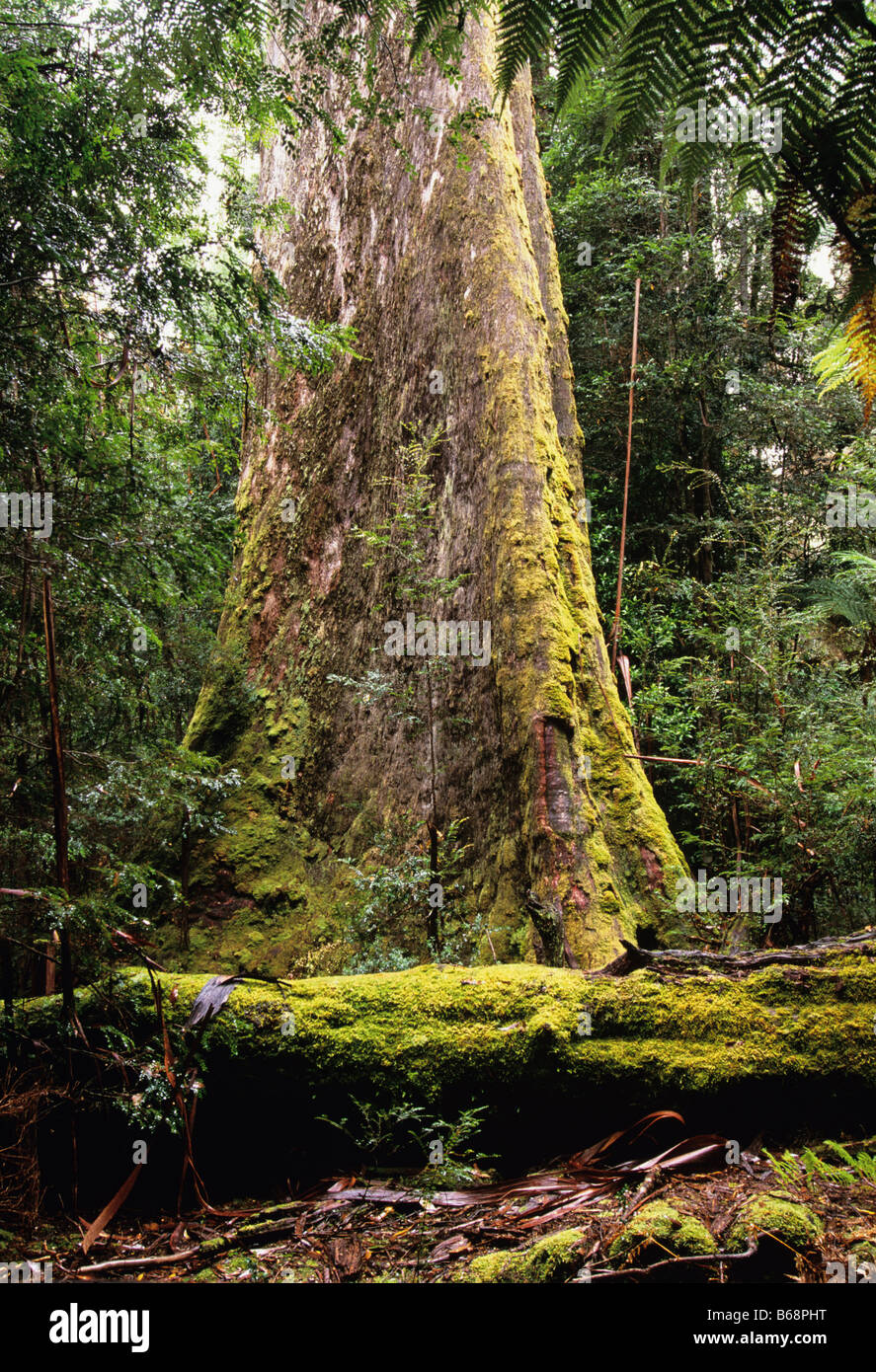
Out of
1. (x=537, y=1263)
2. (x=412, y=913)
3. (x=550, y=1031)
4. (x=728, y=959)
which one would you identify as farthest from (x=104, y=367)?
(x=537, y=1263)

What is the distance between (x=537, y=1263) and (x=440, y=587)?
3.30m

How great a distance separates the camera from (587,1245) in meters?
1.79

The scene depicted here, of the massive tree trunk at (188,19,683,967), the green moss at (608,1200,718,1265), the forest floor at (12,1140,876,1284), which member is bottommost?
the forest floor at (12,1140,876,1284)

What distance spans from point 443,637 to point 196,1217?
10.1ft

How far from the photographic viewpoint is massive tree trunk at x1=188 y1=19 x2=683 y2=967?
380cm

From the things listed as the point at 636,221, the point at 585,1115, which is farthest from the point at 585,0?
the point at 636,221

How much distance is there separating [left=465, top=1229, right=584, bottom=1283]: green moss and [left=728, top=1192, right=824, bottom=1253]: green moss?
1.25 feet

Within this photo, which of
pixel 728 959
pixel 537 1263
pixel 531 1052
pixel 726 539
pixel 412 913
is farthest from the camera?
pixel 726 539

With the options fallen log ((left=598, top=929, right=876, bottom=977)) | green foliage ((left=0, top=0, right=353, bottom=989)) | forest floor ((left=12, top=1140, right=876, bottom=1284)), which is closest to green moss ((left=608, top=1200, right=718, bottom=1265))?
forest floor ((left=12, top=1140, right=876, bottom=1284))

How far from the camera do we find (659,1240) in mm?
1775

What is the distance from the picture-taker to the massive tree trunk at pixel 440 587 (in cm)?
380

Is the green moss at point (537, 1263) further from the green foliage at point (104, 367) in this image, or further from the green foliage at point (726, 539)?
the green foliage at point (726, 539)

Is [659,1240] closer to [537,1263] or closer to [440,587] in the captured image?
[537,1263]

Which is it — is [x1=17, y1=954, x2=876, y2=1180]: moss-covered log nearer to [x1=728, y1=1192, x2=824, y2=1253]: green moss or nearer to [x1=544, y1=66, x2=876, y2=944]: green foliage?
[x1=728, y1=1192, x2=824, y2=1253]: green moss
